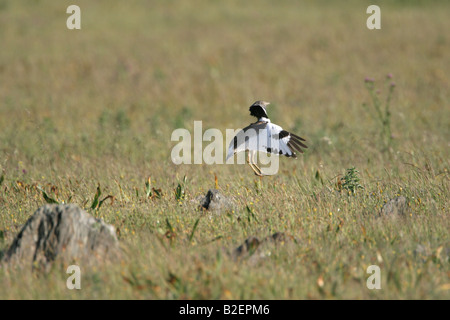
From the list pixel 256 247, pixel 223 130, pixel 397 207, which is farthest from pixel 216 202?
pixel 223 130

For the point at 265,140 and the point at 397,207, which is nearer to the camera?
the point at 397,207

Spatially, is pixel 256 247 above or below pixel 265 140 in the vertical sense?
below

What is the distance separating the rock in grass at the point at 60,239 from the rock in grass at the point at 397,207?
2725 mm

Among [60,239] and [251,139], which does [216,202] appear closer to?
[251,139]

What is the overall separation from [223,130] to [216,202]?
6.12 m

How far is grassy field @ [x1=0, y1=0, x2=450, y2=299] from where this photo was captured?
157 inches

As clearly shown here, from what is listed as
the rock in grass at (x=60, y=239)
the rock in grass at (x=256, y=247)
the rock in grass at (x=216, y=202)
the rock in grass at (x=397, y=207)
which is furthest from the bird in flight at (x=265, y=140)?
the rock in grass at (x=60, y=239)

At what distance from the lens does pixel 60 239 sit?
4.21 metres

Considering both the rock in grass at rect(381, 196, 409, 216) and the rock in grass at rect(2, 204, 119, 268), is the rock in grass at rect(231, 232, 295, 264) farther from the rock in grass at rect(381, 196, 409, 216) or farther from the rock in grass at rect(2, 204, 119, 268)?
the rock in grass at rect(381, 196, 409, 216)

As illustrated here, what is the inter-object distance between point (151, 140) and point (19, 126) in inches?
137

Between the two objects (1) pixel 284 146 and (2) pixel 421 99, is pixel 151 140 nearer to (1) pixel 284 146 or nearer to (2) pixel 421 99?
(1) pixel 284 146

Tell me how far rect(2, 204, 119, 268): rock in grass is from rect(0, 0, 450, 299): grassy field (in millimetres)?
191

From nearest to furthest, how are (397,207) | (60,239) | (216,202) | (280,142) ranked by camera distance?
1. (60,239)
2. (397,207)
3. (216,202)
4. (280,142)

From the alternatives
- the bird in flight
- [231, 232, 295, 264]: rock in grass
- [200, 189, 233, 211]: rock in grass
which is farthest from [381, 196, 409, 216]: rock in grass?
[200, 189, 233, 211]: rock in grass
